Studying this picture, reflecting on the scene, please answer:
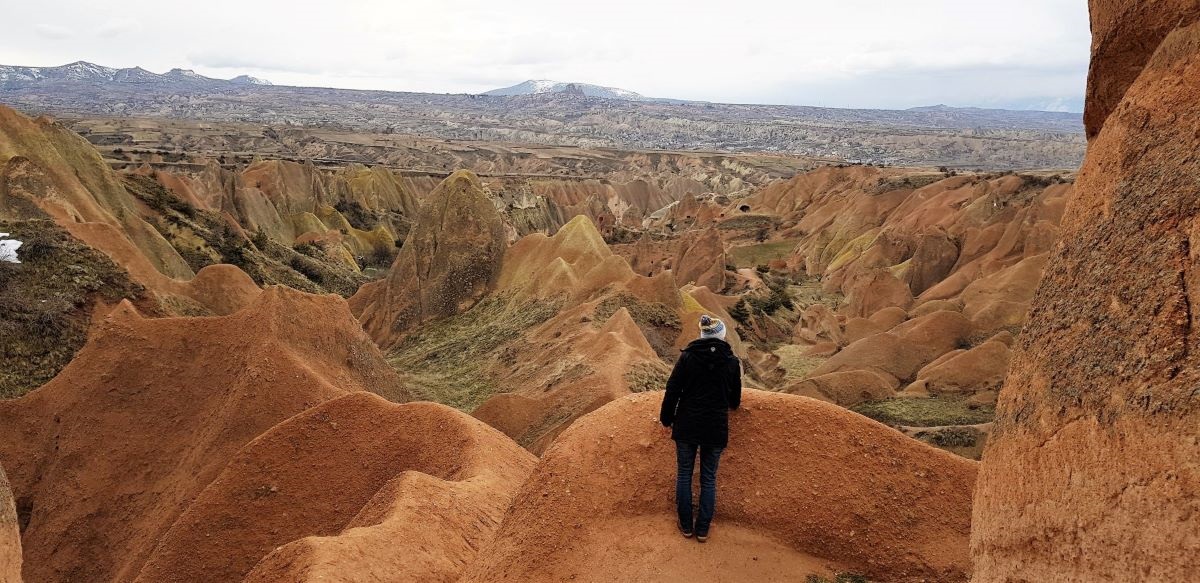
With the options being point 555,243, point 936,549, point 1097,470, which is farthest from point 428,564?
point 555,243

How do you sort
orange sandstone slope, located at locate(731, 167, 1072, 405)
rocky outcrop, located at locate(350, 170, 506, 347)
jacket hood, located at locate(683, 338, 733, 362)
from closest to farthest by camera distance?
jacket hood, located at locate(683, 338, 733, 362), orange sandstone slope, located at locate(731, 167, 1072, 405), rocky outcrop, located at locate(350, 170, 506, 347)

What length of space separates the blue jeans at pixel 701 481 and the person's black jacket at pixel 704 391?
0.45 feet

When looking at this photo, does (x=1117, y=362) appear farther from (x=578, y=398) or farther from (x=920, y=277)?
(x=920, y=277)

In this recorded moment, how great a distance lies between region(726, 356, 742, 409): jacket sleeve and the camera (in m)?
7.66

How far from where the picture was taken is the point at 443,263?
107ft

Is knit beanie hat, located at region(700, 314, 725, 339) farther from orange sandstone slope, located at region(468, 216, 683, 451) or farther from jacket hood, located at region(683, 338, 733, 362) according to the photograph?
orange sandstone slope, located at region(468, 216, 683, 451)

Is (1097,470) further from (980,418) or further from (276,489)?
(980,418)

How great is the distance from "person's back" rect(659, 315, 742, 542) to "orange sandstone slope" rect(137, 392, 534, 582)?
3615 millimetres

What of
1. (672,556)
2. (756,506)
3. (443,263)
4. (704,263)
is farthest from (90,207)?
(704,263)

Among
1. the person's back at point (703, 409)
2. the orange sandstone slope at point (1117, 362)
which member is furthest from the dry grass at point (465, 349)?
the orange sandstone slope at point (1117, 362)

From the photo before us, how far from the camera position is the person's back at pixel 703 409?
292 inches

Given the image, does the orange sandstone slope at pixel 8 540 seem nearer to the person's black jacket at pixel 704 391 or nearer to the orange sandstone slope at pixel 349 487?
the orange sandstone slope at pixel 349 487

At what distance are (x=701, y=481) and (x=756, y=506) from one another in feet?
3.29

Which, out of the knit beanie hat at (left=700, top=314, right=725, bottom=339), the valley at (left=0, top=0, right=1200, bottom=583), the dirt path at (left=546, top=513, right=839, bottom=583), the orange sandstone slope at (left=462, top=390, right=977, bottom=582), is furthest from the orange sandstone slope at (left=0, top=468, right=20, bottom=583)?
the knit beanie hat at (left=700, top=314, right=725, bottom=339)
